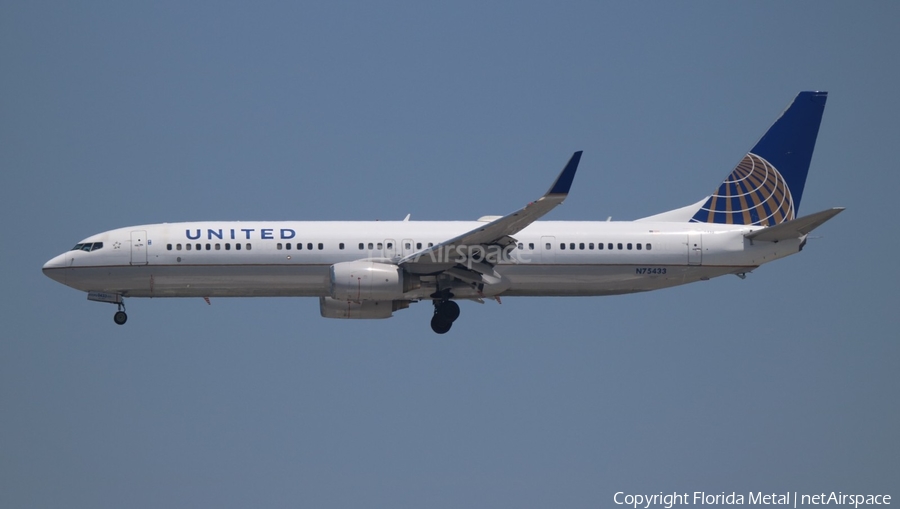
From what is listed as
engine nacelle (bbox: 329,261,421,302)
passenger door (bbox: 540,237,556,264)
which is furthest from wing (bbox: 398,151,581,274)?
passenger door (bbox: 540,237,556,264)

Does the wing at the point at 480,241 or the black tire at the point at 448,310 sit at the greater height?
the wing at the point at 480,241

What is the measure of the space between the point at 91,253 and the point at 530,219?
634 inches

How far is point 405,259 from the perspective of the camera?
43094mm

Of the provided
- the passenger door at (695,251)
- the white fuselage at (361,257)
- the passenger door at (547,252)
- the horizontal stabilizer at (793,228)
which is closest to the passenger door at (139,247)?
the white fuselage at (361,257)

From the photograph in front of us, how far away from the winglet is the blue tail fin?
1027 centimetres

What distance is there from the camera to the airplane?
4350 cm

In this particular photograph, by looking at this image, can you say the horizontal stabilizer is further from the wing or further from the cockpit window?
the cockpit window

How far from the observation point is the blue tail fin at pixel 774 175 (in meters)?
48.0

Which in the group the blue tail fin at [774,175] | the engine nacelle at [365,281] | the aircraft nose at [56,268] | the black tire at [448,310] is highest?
the blue tail fin at [774,175]

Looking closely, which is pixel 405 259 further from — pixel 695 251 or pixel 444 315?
pixel 695 251

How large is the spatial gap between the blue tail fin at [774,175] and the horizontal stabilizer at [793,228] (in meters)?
2.75

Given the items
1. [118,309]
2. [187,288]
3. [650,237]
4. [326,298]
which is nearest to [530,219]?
[650,237]

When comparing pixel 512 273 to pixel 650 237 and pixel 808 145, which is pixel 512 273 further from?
pixel 808 145

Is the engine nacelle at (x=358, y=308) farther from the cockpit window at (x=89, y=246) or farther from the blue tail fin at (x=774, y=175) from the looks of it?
the blue tail fin at (x=774, y=175)
